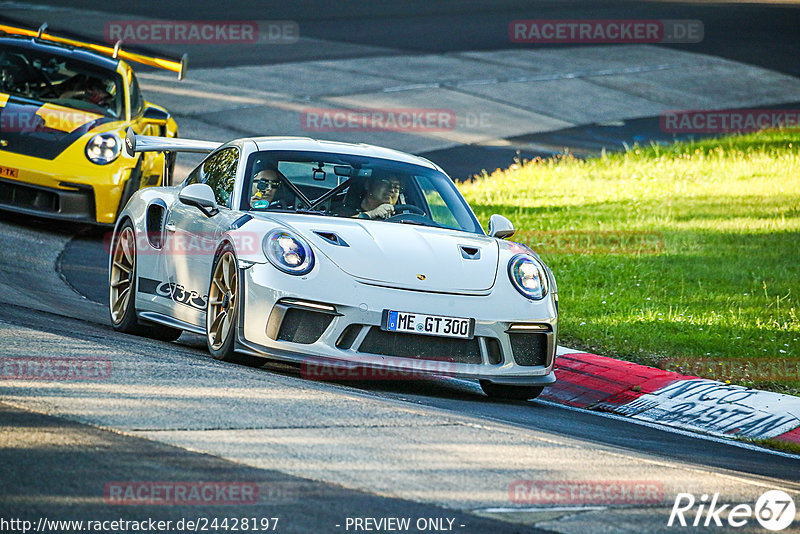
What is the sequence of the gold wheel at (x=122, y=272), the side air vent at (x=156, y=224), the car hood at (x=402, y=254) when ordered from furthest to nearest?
the gold wheel at (x=122, y=272), the side air vent at (x=156, y=224), the car hood at (x=402, y=254)

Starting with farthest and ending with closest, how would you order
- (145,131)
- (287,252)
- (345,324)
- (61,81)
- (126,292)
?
(61,81), (145,131), (126,292), (287,252), (345,324)

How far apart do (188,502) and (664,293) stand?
738 centimetres

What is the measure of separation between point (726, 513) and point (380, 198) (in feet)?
12.1

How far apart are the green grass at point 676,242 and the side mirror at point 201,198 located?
3.13 meters

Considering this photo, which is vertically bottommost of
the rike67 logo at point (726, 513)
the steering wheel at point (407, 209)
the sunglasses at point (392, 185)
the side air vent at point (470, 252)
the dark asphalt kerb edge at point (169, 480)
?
the rike67 logo at point (726, 513)

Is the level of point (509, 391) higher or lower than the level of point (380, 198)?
lower

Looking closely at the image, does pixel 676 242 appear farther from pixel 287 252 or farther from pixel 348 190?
pixel 287 252

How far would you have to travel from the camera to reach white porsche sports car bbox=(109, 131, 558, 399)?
698 centimetres

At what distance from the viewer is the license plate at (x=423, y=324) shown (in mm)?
6980

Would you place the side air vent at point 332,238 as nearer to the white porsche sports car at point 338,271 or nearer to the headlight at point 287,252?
the white porsche sports car at point 338,271

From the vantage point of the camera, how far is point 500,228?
A: 8.13m

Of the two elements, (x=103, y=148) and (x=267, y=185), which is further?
(x=103, y=148)

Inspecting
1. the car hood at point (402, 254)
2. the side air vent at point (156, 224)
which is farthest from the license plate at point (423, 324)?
the side air vent at point (156, 224)

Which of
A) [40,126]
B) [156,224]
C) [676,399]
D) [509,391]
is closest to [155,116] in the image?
[40,126]
